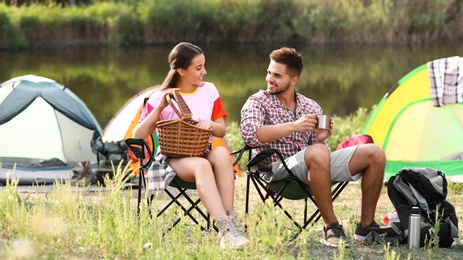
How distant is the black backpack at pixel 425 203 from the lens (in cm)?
366

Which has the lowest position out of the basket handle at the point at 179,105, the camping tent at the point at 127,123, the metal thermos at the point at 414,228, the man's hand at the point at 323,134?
the metal thermos at the point at 414,228

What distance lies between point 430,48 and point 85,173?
15.9 metres

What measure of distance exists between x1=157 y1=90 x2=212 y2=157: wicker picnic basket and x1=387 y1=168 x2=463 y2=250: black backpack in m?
0.81

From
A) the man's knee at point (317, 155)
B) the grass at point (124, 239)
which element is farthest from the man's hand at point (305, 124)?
the grass at point (124, 239)

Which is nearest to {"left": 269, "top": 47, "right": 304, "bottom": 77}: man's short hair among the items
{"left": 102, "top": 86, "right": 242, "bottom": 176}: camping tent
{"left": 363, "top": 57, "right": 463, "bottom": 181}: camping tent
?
{"left": 363, "top": 57, "right": 463, "bottom": 181}: camping tent

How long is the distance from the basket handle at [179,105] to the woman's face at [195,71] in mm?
166

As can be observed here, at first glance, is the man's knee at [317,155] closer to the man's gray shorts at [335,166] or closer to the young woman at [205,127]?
the man's gray shorts at [335,166]

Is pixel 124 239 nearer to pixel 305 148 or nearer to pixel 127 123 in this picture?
pixel 305 148

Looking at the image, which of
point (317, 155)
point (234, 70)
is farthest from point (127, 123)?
point (234, 70)

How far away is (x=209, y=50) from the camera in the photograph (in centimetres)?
2144

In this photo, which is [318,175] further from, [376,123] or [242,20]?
[242,20]

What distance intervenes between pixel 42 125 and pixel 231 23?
16952mm

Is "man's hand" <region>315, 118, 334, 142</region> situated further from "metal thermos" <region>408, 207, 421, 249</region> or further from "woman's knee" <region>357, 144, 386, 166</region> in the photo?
"metal thermos" <region>408, 207, 421, 249</region>

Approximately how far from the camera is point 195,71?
3.89 metres
